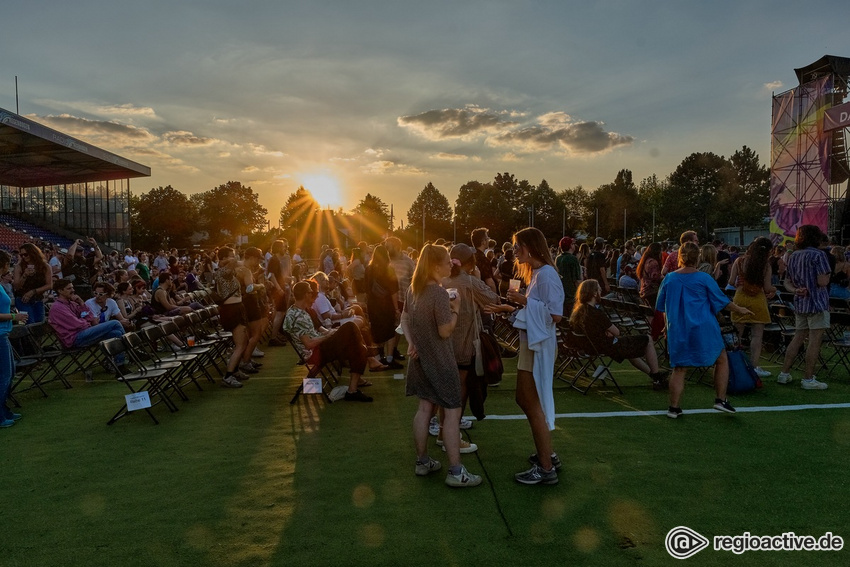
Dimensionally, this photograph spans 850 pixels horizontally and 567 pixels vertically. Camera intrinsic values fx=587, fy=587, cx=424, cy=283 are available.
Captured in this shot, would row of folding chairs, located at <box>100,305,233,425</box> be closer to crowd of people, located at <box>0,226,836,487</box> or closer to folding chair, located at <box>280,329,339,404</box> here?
crowd of people, located at <box>0,226,836,487</box>

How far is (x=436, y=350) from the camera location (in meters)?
4.28

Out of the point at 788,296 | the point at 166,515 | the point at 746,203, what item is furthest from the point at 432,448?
the point at 746,203

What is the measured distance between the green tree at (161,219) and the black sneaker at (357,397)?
64.2 m

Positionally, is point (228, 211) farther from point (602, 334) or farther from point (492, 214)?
point (602, 334)

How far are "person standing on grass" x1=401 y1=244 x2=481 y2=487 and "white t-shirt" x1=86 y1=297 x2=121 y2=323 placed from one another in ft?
23.7

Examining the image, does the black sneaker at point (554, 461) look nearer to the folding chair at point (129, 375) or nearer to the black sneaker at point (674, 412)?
the black sneaker at point (674, 412)

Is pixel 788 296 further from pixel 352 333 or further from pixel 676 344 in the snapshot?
pixel 352 333

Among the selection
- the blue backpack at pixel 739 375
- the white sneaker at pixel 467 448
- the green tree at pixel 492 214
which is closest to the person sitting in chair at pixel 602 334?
the blue backpack at pixel 739 375

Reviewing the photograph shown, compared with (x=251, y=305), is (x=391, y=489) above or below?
below

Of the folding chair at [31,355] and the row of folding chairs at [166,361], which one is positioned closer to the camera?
the row of folding chairs at [166,361]

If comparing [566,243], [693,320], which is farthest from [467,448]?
[566,243]

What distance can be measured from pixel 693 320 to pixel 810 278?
237 centimetres

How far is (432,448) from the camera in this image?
17.3 ft

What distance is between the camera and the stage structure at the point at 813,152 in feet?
A: 87.6
